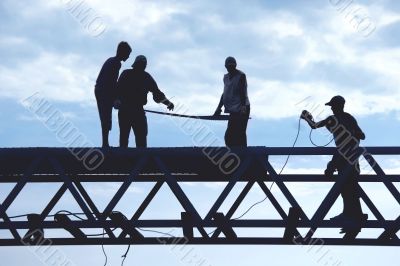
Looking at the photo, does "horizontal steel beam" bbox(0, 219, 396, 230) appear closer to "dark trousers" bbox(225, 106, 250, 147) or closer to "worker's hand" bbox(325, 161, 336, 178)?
"worker's hand" bbox(325, 161, 336, 178)

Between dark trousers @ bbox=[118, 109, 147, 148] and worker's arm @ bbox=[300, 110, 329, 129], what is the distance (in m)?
2.49

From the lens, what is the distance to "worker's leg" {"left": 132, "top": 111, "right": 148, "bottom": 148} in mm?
10531

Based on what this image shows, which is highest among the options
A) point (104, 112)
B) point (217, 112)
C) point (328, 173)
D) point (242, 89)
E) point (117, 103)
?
point (242, 89)

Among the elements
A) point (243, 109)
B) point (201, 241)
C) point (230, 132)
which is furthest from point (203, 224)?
point (243, 109)

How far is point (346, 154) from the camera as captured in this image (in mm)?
9672

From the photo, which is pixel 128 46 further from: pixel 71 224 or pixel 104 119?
pixel 71 224

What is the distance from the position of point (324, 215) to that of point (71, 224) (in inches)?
148

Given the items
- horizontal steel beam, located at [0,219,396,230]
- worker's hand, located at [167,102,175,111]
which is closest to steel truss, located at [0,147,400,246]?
horizontal steel beam, located at [0,219,396,230]

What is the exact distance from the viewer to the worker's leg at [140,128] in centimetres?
1053

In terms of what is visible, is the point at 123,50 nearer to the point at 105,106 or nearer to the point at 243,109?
the point at 105,106

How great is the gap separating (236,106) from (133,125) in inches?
64.8

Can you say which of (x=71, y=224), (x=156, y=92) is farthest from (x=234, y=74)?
(x=71, y=224)

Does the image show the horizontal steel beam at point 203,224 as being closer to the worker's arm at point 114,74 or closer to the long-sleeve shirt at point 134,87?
the long-sleeve shirt at point 134,87

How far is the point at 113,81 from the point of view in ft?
34.3
